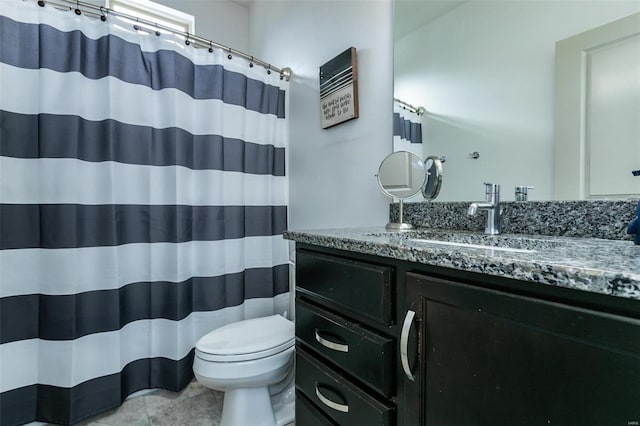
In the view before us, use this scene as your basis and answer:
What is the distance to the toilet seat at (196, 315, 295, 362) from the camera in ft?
3.76

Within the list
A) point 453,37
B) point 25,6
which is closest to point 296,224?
point 453,37

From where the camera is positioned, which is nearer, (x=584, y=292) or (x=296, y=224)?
(x=584, y=292)

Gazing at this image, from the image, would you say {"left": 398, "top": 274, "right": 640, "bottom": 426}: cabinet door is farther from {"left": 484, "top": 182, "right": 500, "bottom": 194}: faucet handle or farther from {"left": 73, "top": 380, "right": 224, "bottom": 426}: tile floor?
{"left": 73, "top": 380, "right": 224, "bottom": 426}: tile floor

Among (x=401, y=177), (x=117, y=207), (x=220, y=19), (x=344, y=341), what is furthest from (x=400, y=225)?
(x=220, y=19)

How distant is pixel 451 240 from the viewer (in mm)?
909

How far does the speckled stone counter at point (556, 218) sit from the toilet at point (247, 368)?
838mm

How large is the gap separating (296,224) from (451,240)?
43.8 inches

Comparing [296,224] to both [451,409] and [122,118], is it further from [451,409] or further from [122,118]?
[451,409]

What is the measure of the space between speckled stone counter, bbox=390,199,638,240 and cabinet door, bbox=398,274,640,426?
0.50 m

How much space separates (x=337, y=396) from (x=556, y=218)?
0.76 metres

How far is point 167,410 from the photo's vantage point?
55.0 inches

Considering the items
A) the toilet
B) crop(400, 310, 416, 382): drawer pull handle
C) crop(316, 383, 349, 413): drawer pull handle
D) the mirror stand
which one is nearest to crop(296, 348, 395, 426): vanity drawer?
crop(316, 383, 349, 413): drawer pull handle

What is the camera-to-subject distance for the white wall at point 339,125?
1333 mm

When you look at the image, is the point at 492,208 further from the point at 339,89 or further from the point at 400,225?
the point at 339,89
